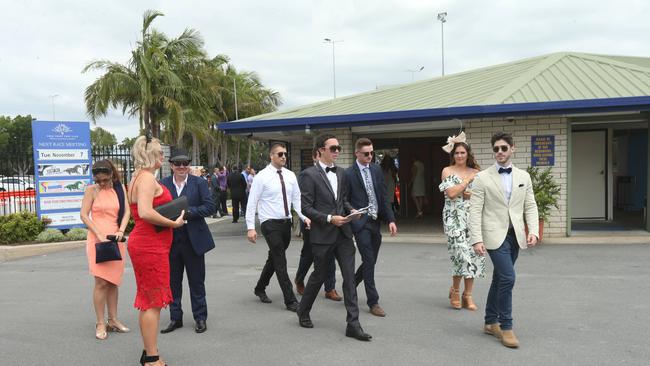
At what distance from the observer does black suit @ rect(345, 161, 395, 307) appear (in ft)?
17.7

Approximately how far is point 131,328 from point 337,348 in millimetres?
2224

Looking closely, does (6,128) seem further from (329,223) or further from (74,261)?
(329,223)

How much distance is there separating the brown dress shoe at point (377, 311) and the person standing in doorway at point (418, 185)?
29.7 ft

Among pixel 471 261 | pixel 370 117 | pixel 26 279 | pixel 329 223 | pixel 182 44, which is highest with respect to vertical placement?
pixel 182 44

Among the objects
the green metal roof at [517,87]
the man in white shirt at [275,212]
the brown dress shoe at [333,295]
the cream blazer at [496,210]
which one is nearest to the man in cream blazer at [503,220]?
the cream blazer at [496,210]

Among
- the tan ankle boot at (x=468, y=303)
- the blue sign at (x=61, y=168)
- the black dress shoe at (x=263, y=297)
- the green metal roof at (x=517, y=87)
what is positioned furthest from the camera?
the blue sign at (x=61, y=168)

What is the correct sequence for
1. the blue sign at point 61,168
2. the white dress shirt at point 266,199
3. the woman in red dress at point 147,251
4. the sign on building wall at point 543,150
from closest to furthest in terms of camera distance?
1. the woman in red dress at point 147,251
2. the white dress shirt at point 266,199
3. the sign on building wall at point 543,150
4. the blue sign at point 61,168

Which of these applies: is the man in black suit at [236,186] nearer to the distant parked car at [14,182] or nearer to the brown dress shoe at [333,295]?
the distant parked car at [14,182]

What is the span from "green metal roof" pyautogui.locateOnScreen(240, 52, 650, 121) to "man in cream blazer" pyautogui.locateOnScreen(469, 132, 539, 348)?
5.93 m

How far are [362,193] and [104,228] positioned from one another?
2676 mm

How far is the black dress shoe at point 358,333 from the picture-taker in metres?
4.61

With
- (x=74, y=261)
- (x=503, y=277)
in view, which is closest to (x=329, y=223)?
(x=503, y=277)

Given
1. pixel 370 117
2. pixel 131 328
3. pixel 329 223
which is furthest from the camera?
pixel 370 117

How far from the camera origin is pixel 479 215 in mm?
4484
